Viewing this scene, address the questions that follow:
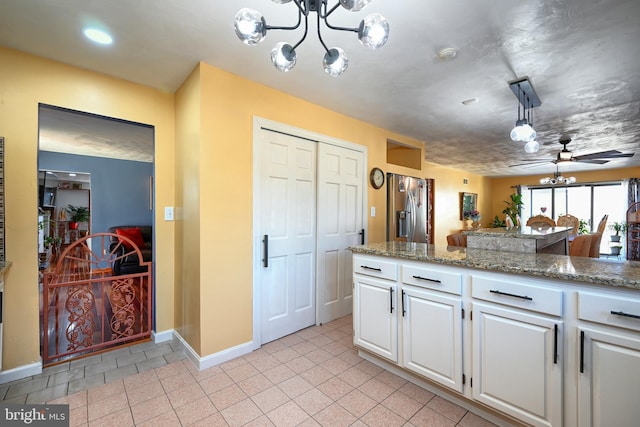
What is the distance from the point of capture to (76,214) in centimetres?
610

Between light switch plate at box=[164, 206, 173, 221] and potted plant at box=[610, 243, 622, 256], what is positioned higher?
light switch plate at box=[164, 206, 173, 221]

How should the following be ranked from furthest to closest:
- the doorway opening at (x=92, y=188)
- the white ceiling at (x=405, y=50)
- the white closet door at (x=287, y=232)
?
1. the doorway opening at (x=92, y=188)
2. the white closet door at (x=287, y=232)
3. the white ceiling at (x=405, y=50)

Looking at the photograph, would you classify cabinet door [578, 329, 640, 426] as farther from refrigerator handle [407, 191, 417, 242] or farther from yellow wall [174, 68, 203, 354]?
refrigerator handle [407, 191, 417, 242]

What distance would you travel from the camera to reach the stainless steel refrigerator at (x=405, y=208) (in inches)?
157

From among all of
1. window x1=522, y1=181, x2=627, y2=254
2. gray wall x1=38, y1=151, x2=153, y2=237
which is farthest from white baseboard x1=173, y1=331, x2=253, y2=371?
window x1=522, y1=181, x2=627, y2=254

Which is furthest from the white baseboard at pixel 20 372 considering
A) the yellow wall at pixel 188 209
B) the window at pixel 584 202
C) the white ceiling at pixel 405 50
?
the window at pixel 584 202

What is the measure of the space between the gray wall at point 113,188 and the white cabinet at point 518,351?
659 centimetres

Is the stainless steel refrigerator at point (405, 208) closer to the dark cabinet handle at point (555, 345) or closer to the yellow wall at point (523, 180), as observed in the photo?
the dark cabinet handle at point (555, 345)

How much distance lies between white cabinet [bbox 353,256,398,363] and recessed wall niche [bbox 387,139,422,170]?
2.89m

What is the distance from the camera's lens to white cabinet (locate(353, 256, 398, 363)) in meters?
2.04

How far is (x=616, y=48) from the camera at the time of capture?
200 cm

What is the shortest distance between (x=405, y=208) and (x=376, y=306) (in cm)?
232

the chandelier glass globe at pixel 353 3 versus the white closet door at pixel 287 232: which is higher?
the chandelier glass globe at pixel 353 3

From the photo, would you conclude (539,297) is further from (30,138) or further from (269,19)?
(30,138)
